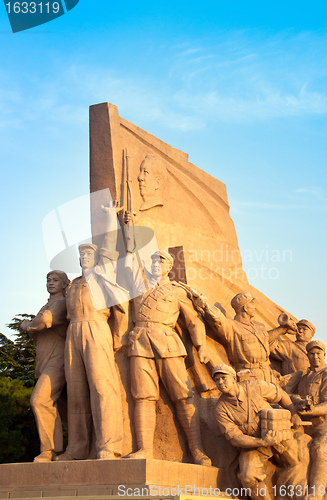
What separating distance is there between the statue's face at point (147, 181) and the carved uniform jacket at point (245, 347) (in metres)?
1.92

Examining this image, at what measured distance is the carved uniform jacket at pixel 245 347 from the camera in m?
8.60

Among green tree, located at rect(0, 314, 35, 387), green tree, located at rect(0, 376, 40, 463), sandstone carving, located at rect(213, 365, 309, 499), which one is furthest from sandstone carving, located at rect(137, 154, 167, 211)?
green tree, located at rect(0, 314, 35, 387)

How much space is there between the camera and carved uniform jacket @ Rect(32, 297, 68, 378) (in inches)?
333

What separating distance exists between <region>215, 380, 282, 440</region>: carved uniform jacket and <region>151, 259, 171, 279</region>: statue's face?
166 cm

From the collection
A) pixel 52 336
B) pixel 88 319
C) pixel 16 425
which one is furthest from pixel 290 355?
pixel 16 425

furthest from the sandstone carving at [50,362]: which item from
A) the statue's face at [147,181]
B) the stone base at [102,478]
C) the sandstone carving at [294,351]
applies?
the sandstone carving at [294,351]

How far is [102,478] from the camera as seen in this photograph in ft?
23.4

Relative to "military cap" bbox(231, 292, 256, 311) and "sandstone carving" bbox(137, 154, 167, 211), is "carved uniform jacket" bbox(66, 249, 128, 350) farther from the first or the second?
"military cap" bbox(231, 292, 256, 311)

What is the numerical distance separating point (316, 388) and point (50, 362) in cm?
318

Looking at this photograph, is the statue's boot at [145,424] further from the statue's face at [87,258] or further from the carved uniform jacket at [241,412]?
the statue's face at [87,258]

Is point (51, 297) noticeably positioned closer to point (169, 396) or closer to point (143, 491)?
point (169, 396)

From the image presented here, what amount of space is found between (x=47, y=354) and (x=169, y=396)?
1568mm

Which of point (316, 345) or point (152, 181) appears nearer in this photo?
point (316, 345)

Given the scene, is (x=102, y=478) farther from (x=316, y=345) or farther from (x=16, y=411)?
(x=16, y=411)
